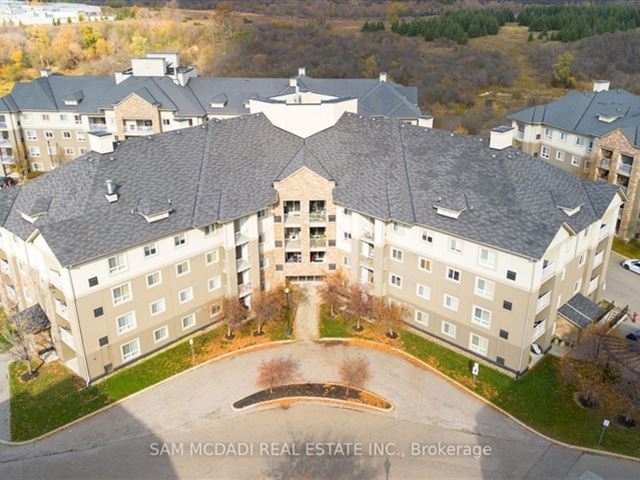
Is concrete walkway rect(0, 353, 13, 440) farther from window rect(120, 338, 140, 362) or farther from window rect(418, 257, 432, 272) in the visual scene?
window rect(418, 257, 432, 272)

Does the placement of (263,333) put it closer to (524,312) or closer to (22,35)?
(524,312)

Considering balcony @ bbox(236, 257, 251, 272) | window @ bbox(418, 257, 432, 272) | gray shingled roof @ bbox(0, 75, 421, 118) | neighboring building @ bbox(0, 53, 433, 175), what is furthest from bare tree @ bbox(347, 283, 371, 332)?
gray shingled roof @ bbox(0, 75, 421, 118)

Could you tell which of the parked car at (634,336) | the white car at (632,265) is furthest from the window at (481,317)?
the white car at (632,265)

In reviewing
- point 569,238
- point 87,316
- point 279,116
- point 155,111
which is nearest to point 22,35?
point 155,111

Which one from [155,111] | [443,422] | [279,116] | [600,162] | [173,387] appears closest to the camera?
[443,422]

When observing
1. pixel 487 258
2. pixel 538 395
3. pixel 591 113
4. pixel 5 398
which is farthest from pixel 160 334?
pixel 591 113

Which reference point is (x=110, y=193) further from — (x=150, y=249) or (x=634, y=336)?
(x=634, y=336)
